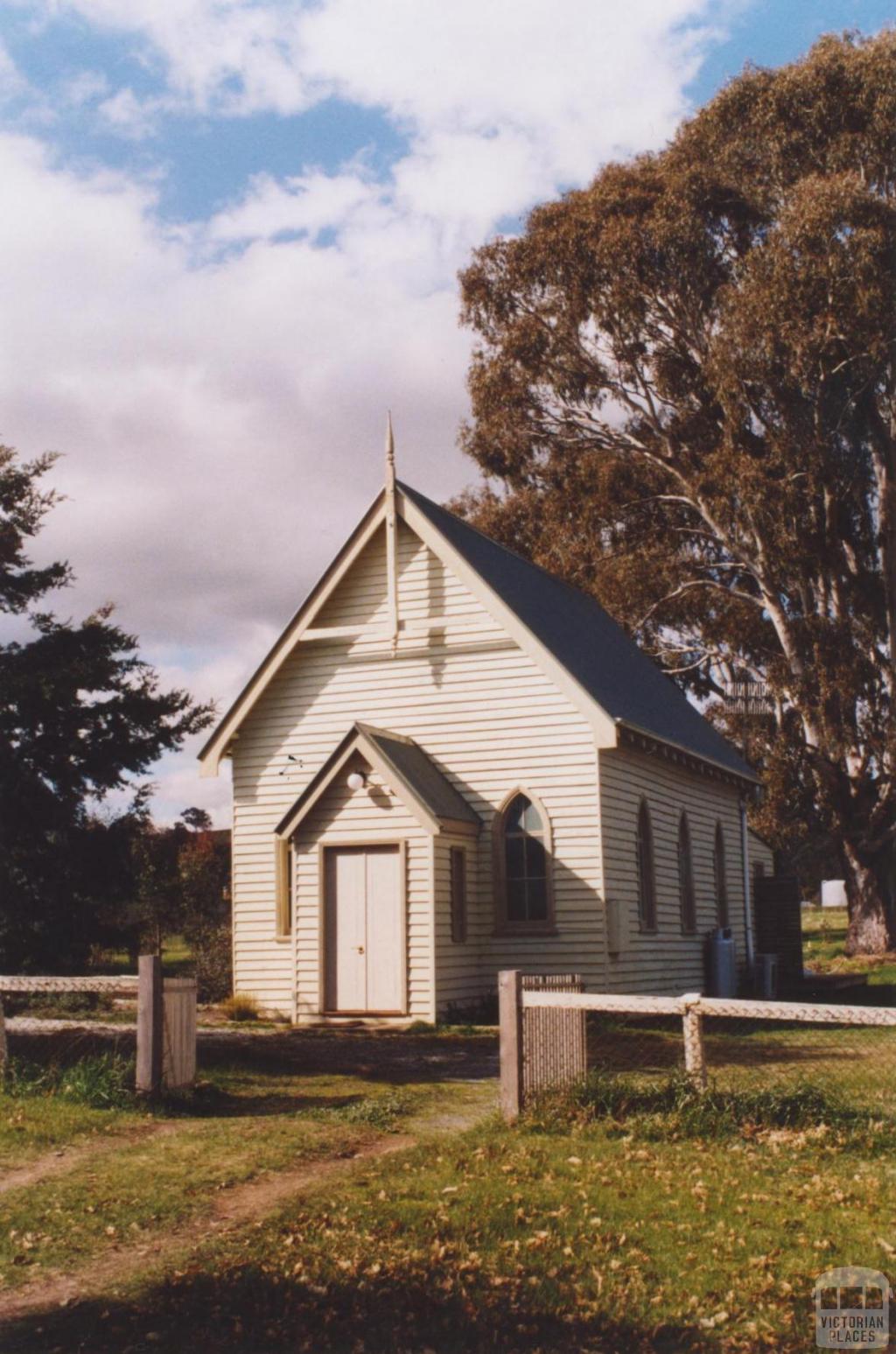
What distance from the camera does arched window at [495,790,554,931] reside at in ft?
69.7

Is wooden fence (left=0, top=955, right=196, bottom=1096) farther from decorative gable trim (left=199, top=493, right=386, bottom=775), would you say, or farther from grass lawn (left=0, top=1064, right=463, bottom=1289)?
decorative gable trim (left=199, top=493, right=386, bottom=775)

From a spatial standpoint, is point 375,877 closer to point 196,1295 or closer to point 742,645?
point 196,1295

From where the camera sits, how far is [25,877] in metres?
26.9

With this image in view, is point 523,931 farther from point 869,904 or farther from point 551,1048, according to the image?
point 869,904

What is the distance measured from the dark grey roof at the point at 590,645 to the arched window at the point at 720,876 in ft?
4.89

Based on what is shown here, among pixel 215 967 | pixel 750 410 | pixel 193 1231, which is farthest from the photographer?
pixel 750 410

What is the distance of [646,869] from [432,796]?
5.08 metres

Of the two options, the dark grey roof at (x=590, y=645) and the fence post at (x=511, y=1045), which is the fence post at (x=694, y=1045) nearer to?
the fence post at (x=511, y=1045)

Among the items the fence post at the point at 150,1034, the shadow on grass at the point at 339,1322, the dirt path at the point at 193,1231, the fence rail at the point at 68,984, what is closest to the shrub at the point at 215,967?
the fence rail at the point at 68,984

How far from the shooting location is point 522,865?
21391 mm

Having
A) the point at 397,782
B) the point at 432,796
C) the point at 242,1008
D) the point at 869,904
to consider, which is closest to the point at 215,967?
the point at 242,1008

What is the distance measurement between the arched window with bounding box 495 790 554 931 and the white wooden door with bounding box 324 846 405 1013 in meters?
1.99

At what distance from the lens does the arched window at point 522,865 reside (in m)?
21.2

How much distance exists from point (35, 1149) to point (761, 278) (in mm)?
27041
